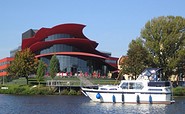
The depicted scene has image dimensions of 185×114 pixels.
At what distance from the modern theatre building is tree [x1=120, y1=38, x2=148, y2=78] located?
21937 mm

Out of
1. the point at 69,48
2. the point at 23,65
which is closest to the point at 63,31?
the point at 69,48

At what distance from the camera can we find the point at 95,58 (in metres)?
98.3

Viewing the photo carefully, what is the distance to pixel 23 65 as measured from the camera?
7588cm

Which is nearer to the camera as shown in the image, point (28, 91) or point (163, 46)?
point (28, 91)

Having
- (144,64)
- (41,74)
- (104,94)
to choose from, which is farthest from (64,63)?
(104,94)

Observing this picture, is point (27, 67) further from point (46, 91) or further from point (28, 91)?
point (46, 91)

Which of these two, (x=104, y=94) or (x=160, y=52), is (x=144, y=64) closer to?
(x=160, y=52)

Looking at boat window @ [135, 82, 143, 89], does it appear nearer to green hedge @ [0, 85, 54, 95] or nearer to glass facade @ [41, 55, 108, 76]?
green hedge @ [0, 85, 54, 95]

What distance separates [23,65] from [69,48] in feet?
73.4

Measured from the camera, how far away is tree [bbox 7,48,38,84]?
75894 millimetres

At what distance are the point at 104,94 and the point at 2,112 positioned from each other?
Result: 50.2ft

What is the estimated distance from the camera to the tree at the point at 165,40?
74.9 meters

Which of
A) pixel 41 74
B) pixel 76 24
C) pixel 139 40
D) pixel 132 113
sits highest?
pixel 76 24

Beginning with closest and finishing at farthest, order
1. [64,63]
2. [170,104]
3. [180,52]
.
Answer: [170,104], [180,52], [64,63]
